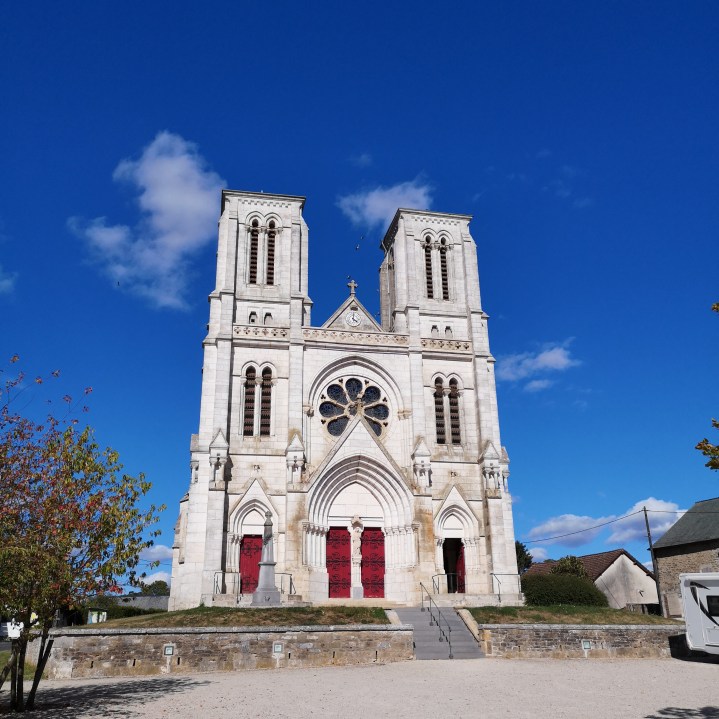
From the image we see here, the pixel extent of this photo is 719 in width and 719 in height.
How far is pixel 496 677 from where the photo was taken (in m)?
16.1

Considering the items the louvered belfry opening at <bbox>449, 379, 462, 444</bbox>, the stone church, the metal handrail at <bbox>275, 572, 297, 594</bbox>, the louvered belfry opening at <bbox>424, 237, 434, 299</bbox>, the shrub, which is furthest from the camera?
the louvered belfry opening at <bbox>424, 237, 434, 299</bbox>

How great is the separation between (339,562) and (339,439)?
528 cm

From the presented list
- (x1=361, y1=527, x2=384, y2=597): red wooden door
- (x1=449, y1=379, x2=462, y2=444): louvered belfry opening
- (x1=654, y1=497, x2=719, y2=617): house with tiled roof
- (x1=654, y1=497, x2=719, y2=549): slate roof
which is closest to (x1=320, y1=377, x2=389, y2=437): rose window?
(x1=449, y1=379, x2=462, y2=444): louvered belfry opening

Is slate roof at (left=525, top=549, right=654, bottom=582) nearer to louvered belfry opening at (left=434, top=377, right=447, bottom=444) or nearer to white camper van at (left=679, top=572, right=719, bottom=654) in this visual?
louvered belfry opening at (left=434, top=377, right=447, bottom=444)

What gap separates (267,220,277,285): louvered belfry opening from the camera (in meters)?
34.7

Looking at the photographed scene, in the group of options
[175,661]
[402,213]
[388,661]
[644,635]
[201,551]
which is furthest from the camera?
[402,213]

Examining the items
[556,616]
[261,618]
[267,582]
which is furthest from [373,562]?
[261,618]

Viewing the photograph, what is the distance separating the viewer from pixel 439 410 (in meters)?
33.4

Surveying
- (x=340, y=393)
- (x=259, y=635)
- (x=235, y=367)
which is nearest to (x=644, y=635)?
(x=259, y=635)

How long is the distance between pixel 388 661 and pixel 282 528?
10.8m

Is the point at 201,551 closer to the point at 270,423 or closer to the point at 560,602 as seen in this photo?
the point at 270,423

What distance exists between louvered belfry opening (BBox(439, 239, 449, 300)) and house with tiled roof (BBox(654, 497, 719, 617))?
20338 millimetres

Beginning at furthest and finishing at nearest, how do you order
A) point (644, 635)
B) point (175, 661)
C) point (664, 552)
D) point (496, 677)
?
1. point (664, 552)
2. point (644, 635)
3. point (175, 661)
4. point (496, 677)

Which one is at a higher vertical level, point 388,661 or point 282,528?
point 282,528
